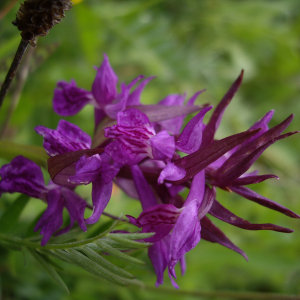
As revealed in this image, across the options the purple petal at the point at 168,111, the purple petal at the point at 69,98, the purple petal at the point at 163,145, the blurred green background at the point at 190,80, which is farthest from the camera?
the blurred green background at the point at 190,80

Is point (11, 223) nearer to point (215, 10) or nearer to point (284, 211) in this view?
point (284, 211)

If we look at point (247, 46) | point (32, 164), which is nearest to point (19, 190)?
point (32, 164)

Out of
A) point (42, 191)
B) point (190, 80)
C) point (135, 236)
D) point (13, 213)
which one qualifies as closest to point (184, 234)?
point (135, 236)

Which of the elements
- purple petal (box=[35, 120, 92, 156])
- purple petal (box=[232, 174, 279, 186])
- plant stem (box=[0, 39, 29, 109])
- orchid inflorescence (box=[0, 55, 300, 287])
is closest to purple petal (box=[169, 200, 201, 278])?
orchid inflorescence (box=[0, 55, 300, 287])

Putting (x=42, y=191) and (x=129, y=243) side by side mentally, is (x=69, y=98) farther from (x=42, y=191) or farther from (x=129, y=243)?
(x=129, y=243)

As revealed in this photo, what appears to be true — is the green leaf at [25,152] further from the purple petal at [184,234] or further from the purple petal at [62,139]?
the purple petal at [184,234]

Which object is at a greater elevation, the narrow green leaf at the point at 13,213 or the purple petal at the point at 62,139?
the purple petal at the point at 62,139

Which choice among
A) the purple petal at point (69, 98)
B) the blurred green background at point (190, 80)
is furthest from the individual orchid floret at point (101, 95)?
the blurred green background at point (190, 80)

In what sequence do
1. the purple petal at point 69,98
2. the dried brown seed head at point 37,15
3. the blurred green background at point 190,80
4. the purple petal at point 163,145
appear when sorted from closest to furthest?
1. the dried brown seed head at point 37,15
2. the purple petal at point 163,145
3. the purple petal at point 69,98
4. the blurred green background at point 190,80
